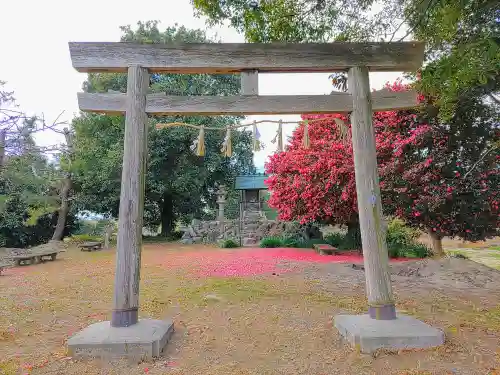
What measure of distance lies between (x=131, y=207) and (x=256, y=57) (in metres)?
2.54

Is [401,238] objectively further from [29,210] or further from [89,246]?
[29,210]

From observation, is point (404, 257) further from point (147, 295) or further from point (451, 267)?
point (147, 295)

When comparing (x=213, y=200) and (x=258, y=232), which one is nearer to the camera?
(x=258, y=232)

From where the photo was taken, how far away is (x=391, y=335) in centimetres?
383

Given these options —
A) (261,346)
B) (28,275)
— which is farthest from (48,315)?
(28,275)

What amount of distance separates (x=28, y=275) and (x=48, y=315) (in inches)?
194

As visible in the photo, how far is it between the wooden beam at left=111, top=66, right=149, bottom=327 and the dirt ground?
26.6 inches

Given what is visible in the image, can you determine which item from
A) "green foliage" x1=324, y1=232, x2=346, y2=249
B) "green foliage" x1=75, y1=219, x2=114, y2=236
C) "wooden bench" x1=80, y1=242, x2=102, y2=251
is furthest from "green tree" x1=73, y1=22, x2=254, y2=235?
"green foliage" x1=324, y1=232, x2=346, y2=249

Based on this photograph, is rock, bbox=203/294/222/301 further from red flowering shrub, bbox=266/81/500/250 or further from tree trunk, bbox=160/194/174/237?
tree trunk, bbox=160/194/174/237

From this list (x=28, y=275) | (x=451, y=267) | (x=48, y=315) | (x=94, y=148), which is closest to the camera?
(x=48, y=315)

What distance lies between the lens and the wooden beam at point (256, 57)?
175 inches

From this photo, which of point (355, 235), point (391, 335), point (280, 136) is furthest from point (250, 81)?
point (355, 235)

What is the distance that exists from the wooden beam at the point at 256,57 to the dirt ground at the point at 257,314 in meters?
3.51

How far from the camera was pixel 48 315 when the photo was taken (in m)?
5.46
